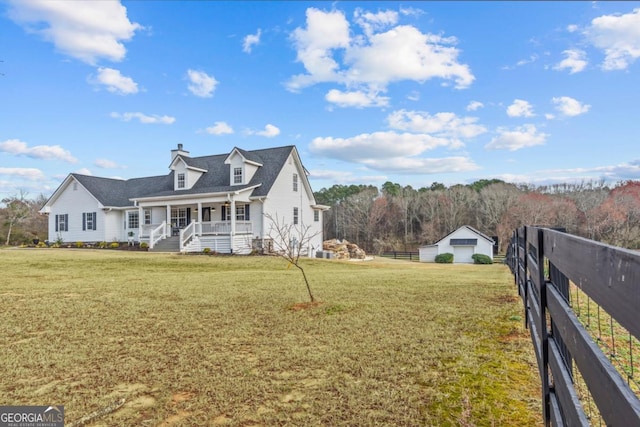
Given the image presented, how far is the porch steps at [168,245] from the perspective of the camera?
71.5ft

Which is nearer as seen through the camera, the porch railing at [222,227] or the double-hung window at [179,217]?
the porch railing at [222,227]

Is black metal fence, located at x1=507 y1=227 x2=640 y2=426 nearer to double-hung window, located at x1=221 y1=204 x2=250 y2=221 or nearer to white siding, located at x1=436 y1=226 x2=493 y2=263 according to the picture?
double-hung window, located at x1=221 y1=204 x2=250 y2=221

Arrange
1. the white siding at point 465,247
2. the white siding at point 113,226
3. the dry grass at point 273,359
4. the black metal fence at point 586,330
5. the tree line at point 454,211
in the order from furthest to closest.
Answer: the tree line at point 454,211 → the white siding at point 465,247 → the white siding at point 113,226 → the dry grass at point 273,359 → the black metal fence at point 586,330

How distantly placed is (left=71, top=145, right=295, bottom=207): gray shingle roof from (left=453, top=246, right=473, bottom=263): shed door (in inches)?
795

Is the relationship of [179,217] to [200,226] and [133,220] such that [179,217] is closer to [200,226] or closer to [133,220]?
[133,220]

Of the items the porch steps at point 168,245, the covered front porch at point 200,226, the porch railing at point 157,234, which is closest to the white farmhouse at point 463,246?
the covered front porch at point 200,226

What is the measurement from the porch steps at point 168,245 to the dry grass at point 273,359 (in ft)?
47.7

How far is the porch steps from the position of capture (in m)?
21.8

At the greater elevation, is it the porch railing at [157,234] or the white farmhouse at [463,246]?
the porch railing at [157,234]

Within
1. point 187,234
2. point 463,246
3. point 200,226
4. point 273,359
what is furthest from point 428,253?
point 273,359

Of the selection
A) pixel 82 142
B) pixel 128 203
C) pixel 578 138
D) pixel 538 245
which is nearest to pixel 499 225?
pixel 578 138

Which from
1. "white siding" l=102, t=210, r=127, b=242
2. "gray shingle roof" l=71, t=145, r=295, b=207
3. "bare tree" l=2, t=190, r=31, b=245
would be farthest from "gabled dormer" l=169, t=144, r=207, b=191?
"bare tree" l=2, t=190, r=31, b=245

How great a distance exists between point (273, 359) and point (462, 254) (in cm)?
3512

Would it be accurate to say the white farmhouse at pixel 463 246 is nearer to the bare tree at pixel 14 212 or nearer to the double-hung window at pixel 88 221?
the double-hung window at pixel 88 221
